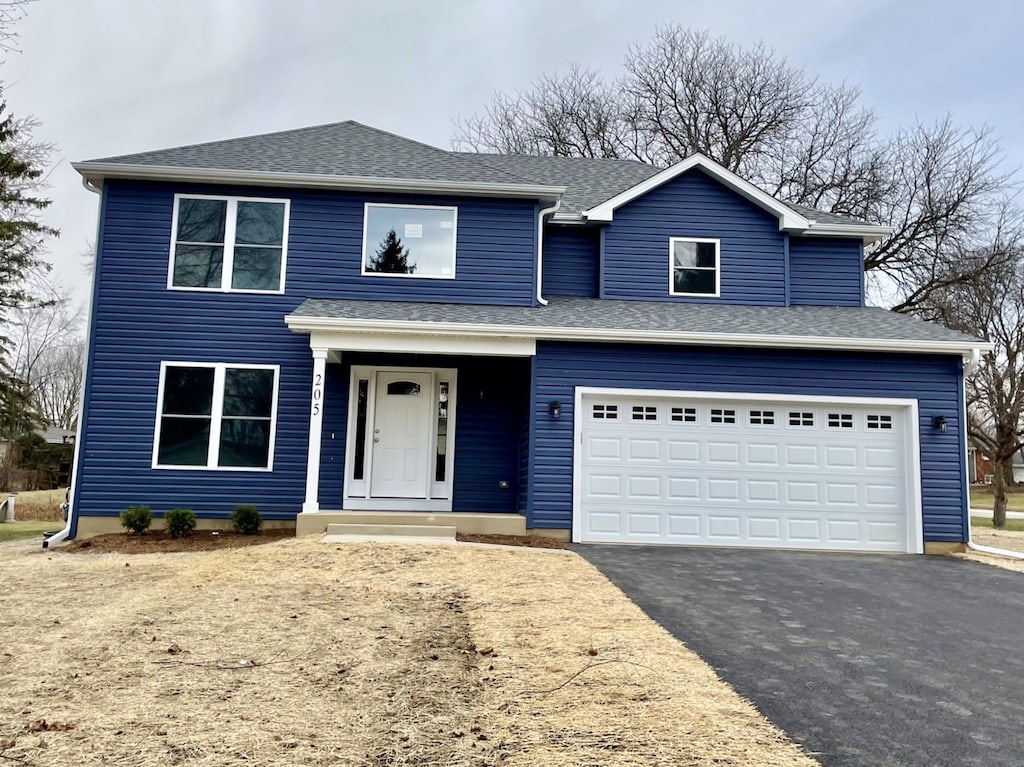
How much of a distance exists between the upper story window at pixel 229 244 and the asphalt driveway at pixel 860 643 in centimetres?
654

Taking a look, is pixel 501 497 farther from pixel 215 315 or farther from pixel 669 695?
pixel 669 695

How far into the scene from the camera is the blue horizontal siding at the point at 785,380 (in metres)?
10.0

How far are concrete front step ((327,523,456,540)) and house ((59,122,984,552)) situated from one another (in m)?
0.35

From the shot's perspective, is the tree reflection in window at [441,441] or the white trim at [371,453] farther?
the tree reflection in window at [441,441]

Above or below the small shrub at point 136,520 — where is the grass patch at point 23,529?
below

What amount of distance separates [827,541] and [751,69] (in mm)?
20845

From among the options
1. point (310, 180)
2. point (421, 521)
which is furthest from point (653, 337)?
point (310, 180)

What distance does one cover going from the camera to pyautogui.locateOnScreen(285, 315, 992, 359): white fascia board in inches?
383

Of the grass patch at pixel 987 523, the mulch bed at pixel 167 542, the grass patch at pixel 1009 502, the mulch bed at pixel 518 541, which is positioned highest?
the mulch bed at pixel 518 541

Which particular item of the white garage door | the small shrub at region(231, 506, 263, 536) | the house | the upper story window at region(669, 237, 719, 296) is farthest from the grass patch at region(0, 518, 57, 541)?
the upper story window at region(669, 237, 719, 296)

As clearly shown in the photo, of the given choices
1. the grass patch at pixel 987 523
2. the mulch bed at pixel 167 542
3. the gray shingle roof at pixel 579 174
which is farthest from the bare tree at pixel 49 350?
the grass patch at pixel 987 523

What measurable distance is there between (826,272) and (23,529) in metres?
17.1

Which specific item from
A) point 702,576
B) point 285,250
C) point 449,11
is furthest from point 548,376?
point 449,11

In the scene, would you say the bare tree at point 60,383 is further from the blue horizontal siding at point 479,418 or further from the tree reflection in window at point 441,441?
the tree reflection in window at point 441,441
